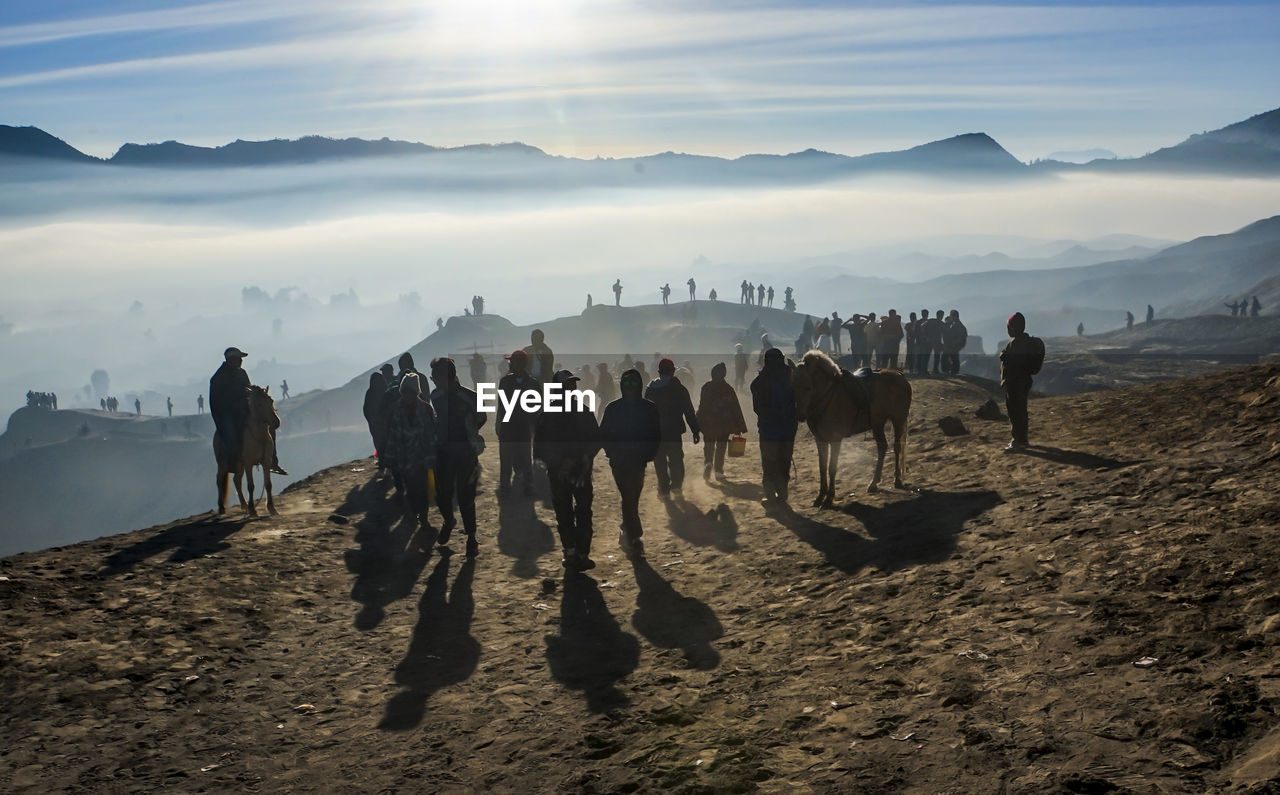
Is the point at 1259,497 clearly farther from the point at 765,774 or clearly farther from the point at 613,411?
the point at 613,411

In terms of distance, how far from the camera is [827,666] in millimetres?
6465

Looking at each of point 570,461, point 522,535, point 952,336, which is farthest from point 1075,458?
point 952,336

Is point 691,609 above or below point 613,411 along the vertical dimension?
below

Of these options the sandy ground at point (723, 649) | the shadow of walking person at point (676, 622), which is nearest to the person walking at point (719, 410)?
the sandy ground at point (723, 649)

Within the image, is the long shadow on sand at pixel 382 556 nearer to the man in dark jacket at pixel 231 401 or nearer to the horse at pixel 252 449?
the horse at pixel 252 449

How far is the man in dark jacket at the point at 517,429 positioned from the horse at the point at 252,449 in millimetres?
3541

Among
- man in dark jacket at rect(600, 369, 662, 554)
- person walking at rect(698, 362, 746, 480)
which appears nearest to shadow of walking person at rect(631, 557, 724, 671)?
man in dark jacket at rect(600, 369, 662, 554)

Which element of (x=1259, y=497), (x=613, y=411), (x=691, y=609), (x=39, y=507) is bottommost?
(x=39, y=507)

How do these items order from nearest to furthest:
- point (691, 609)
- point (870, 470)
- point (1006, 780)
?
point (1006, 780)
point (691, 609)
point (870, 470)

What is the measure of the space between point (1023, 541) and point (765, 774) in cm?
446

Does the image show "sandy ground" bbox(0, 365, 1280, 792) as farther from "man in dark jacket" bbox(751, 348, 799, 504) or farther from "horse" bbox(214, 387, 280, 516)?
"horse" bbox(214, 387, 280, 516)

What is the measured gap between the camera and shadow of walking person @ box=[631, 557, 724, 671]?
24.2 ft

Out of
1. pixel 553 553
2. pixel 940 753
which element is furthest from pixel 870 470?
pixel 940 753

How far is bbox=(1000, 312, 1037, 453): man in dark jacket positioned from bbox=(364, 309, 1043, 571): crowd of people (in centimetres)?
2
